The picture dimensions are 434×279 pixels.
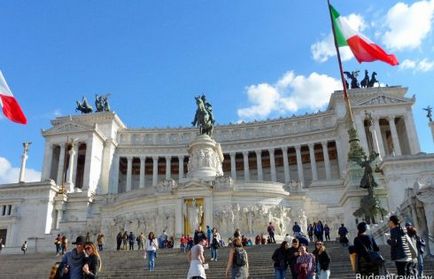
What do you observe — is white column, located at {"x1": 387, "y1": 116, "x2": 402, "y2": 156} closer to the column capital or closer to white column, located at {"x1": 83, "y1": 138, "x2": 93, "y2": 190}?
the column capital

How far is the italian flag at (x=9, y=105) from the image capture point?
16.9 metres

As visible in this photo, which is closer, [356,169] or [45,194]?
[356,169]

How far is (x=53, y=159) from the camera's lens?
69.2 m

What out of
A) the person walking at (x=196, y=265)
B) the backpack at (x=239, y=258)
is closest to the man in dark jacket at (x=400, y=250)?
the backpack at (x=239, y=258)

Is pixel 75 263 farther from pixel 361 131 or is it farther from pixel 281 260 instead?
pixel 361 131

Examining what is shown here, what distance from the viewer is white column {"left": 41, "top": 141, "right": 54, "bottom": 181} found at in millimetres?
66562

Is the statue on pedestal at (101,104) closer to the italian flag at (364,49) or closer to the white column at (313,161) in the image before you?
the white column at (313,161)

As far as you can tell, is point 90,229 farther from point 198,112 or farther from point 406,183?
point 406,183

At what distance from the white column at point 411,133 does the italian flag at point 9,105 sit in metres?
57.3

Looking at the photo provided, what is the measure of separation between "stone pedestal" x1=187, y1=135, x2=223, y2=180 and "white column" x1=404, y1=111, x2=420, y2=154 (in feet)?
119

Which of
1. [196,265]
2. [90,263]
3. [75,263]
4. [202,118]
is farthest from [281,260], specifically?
[202,118]

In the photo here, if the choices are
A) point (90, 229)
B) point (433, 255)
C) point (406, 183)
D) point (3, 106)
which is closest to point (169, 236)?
point (90, 229)

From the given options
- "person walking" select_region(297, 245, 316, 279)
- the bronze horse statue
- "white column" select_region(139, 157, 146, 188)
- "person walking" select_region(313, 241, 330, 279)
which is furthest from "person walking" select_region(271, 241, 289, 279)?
"white column" select_region(139, 157, 146, 188)

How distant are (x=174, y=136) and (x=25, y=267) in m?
54.8
